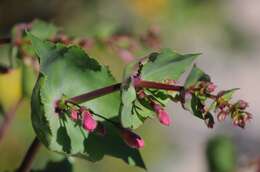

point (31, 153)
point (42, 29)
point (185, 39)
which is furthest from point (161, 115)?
point (185, 39)

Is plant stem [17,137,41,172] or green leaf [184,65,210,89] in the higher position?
green leaf [184,65,210,89]

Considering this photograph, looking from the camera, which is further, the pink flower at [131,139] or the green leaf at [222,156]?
the green leaf at [222,156]

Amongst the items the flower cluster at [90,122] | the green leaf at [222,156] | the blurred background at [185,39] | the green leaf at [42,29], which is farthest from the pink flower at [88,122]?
the blurred background at [185,39]

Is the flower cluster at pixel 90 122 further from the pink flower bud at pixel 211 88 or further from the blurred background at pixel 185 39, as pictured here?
the blurred background at pixel 185 39

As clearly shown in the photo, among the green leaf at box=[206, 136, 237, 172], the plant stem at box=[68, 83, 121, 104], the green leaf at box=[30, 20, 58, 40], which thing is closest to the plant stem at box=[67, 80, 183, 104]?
the plant stem at box=[68, 83, 121, 104]

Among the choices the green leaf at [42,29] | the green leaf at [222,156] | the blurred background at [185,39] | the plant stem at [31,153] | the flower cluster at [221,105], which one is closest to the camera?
the flower cluster at [221,105]

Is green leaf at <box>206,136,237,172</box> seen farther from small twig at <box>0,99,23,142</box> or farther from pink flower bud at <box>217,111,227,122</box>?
pink flower bud at <box>217,111,227,122</box>
